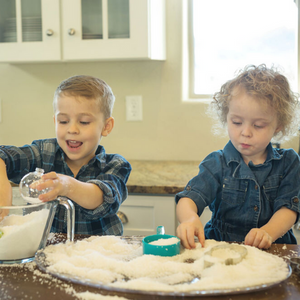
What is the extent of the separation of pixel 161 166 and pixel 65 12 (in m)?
0.94

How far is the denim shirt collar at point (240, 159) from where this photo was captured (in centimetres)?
115

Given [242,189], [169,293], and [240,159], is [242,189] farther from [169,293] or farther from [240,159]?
[169,293]

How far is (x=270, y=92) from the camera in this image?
108 cm

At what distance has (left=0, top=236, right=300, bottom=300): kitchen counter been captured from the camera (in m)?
0.61

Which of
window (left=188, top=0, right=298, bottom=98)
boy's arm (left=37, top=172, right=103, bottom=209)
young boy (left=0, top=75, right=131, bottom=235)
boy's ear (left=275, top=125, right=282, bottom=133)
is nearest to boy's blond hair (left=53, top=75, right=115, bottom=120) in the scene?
young boy (left=0, top=75, right=131, bottom=235)

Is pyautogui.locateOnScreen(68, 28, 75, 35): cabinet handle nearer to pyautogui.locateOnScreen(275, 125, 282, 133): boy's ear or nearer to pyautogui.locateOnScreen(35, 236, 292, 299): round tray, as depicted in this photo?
pyautogui.locateOnScreen(275, 125, 282, 133): boy's ear

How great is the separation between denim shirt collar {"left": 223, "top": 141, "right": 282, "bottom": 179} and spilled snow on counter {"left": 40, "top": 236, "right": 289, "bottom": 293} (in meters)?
0.40

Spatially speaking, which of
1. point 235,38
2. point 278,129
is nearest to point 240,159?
point 278,129

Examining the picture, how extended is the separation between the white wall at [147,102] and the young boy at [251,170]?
98 centimetres

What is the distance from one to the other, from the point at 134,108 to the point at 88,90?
107 cm

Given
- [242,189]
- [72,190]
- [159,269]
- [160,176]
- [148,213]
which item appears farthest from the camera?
[160,176]

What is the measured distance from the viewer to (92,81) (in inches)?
47.4

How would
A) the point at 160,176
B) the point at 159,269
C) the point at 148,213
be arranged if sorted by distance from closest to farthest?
the point at 159,269
the point at 148,213
the point at 160,176

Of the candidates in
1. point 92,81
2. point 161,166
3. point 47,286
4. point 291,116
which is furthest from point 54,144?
point 161,166
